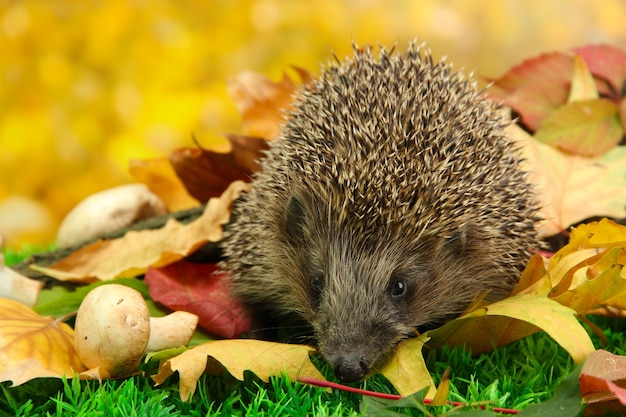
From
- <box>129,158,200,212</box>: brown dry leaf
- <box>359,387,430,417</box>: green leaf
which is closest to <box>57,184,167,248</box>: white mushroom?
<box>129,158,200,212</box>: brown dry leaf

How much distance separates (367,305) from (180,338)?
0.38 meters

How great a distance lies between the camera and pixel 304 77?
2436 millimetres

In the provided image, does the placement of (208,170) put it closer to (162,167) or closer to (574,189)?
(162,167)

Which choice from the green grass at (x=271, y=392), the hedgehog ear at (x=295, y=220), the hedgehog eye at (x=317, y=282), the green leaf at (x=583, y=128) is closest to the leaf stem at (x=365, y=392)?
the green grass at (x=271, y=392)

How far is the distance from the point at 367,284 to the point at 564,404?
457 millimetres

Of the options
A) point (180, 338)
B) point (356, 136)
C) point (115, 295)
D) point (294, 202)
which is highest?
point (356, 136)

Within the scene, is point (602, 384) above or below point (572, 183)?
below

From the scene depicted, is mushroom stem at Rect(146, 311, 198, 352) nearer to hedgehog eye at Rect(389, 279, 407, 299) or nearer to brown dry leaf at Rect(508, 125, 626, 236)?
hedgehog eye at Rect(389, 279, 407, 299)

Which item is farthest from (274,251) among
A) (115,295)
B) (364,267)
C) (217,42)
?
(217,42)

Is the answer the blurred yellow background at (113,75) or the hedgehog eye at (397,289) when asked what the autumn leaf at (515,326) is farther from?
the blurred yellow background at (113,75)

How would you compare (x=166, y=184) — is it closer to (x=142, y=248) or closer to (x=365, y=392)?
(x=142, y=248)

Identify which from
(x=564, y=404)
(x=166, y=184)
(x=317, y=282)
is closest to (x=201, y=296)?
(x=317, y=282)

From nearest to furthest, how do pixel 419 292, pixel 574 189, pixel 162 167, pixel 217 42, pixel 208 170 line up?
pixel 419 292 < pixel 574 189 < pixel 208 170 < pixel 162 167 < pixel 217 42

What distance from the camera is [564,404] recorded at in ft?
3.97
